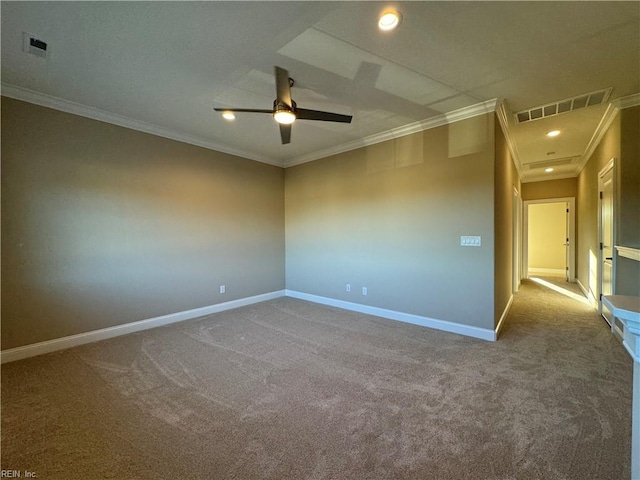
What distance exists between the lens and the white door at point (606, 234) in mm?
3486

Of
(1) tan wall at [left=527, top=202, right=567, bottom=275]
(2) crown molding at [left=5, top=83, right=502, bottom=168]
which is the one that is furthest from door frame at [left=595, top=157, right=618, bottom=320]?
(1) tan wall at [left=527, top=202, right=567, bottom=275]

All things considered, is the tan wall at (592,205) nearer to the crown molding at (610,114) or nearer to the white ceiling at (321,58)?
the crown molding at (610,114)

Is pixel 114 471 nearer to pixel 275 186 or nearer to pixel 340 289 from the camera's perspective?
pixel 340 289

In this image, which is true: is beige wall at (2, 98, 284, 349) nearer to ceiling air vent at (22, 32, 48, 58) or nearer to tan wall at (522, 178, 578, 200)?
ceiling air vent at (22, 32, 48, 58)

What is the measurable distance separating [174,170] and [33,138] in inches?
56.0

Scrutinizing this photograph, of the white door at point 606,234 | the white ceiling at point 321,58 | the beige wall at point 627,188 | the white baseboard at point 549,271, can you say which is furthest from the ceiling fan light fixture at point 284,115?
Answer: the white baseboard at point 549,271

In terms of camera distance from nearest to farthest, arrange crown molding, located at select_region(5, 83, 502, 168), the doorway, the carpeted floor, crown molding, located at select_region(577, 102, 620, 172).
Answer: the carpeted floor, crown molding, located at select_region(5, 83, 502, 168), crown molding, located at select_region(577, 102, 620, 172), the doorway

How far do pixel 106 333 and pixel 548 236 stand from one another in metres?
11.4

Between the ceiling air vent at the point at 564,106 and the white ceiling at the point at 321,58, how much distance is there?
0.33 ft

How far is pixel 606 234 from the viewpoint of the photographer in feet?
12.4

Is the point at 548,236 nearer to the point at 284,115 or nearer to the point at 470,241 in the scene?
the point at 470,241

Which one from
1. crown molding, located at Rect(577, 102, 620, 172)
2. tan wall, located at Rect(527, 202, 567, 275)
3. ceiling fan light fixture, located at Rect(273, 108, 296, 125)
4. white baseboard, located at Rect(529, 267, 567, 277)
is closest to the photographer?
ceiling fan light fixture, located at Rect(273, 108, 296, 125)

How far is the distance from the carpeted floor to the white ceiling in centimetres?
274

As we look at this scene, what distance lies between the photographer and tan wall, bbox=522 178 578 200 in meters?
6.84
